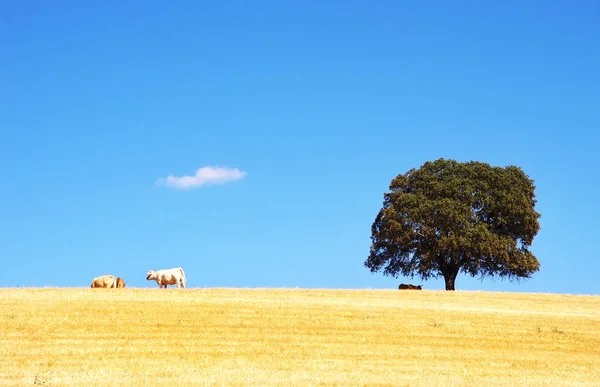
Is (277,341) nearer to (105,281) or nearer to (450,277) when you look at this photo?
(105,281)

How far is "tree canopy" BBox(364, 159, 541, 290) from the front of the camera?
60.3 m

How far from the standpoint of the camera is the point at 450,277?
6369cm

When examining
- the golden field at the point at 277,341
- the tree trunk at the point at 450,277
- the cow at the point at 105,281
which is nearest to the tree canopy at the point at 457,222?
the tree trunk at the point at 450,277

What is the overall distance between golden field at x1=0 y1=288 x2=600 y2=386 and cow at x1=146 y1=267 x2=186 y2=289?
590 cm

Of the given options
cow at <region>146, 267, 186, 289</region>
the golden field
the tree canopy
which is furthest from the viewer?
the tree canopy

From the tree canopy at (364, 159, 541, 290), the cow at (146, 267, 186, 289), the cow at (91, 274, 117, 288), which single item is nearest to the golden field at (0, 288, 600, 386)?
the cow at (91, 274, 117, 288)

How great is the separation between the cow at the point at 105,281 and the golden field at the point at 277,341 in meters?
3.26

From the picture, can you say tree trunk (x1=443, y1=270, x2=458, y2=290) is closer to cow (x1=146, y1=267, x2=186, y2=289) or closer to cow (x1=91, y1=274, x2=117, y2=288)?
cow (x1=146, y1=267, x2=186, y2=289)

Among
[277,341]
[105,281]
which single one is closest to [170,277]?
[105,281]

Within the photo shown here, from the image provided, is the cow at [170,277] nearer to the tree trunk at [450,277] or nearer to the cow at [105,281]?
the cow at [105,281]

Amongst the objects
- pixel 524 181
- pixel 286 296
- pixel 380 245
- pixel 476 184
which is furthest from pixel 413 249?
pixel 286 296

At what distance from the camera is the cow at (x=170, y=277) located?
156 ft

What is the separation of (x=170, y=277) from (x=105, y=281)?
13.9ft

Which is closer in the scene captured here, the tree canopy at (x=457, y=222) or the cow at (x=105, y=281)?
the cow at (x=105, y=281)
